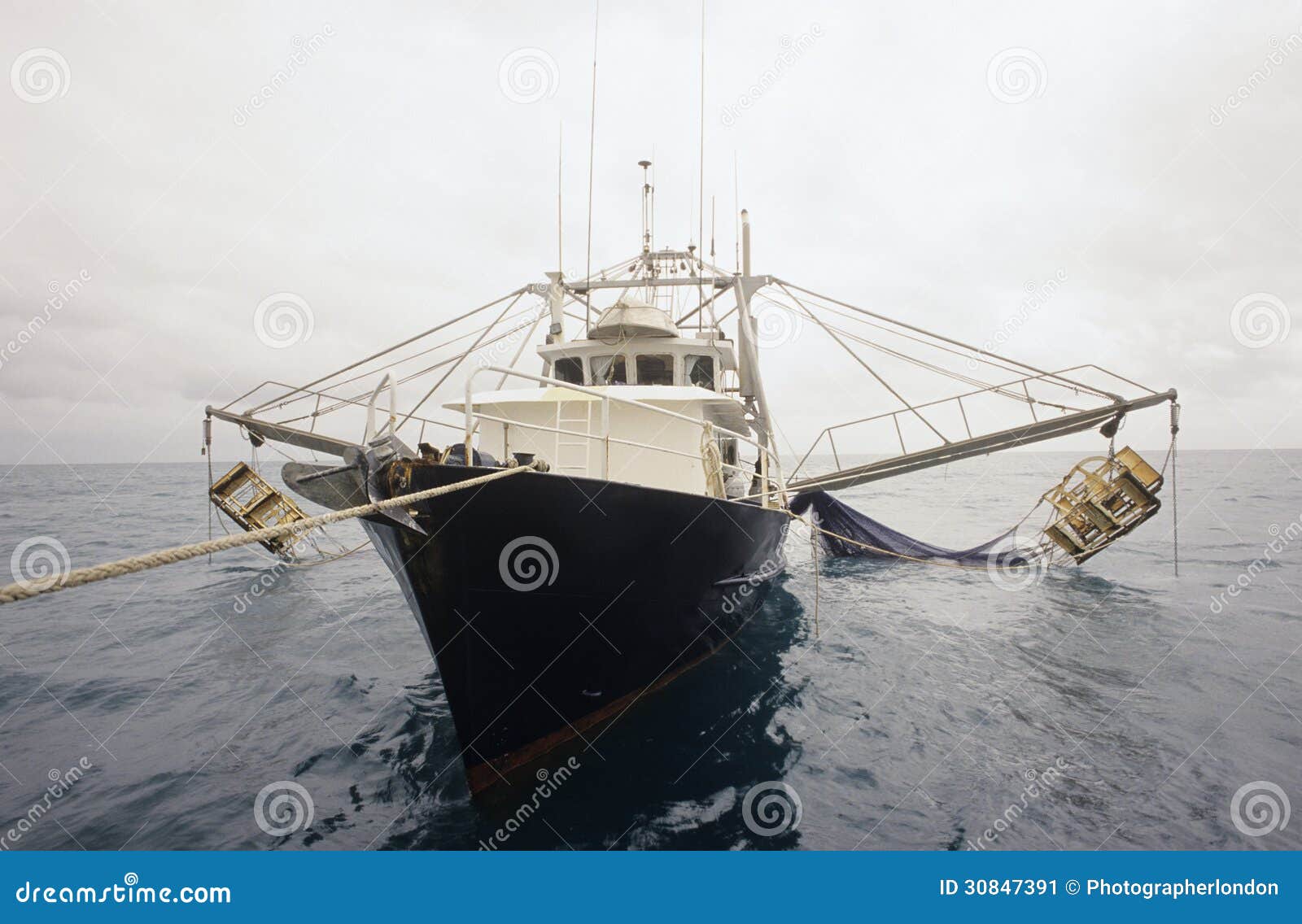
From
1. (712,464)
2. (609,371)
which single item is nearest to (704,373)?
(609,371)

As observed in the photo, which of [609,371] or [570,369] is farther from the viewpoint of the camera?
[570,369]

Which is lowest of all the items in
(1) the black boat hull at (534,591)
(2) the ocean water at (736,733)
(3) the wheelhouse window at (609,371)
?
(2) the ocean water at (736,733)

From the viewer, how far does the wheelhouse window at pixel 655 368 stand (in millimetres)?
9508

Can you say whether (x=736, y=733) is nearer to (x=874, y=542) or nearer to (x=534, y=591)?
(x=534, y=591)

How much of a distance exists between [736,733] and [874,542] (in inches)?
Result: 466

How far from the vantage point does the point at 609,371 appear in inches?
369

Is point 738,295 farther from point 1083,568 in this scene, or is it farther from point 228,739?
point 1083,568

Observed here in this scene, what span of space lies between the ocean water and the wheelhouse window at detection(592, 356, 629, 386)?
4627mm

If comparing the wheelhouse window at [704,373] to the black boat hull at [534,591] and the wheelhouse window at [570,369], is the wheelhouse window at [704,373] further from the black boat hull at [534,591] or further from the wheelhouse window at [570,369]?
the black boat hull at [534,591]

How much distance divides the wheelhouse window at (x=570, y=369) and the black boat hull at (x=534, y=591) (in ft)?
14.3

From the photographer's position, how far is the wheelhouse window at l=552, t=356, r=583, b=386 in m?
9.73

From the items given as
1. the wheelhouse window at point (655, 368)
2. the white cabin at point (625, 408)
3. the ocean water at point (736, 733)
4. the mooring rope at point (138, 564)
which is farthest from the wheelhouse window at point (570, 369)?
the mooring rope at point (138, 564)

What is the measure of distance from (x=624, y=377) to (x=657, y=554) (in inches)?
167

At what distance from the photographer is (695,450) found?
25.6 ft
